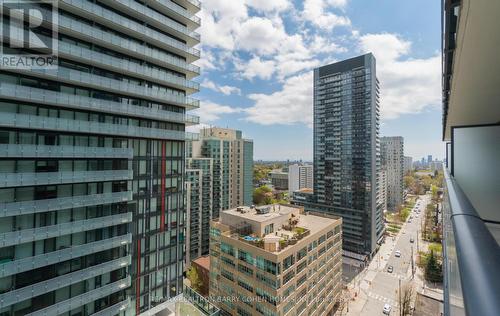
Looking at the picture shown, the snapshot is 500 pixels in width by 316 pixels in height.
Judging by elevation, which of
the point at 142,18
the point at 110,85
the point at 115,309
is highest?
the point at 142,18

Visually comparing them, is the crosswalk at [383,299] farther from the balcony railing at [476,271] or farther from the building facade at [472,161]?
the balcony railing at [476,271]

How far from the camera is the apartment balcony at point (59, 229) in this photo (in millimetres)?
10523

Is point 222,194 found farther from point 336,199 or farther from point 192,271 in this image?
point 336,199

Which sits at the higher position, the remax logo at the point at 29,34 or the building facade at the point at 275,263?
the remax logo at the point at 29,34

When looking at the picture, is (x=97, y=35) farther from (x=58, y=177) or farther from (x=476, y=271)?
(x=476, y=271)

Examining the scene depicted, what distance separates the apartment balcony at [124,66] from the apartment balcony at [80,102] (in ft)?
6.90

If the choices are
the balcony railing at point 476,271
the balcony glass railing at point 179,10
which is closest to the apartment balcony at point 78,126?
the balcony glass railing at point 179,10

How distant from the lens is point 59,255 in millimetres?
11750

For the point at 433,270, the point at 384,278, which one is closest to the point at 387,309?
the point at 384,278

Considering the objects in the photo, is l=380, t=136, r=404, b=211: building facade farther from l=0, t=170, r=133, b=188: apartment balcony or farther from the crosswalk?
l=0, t=170, r=133, b=188: apartment balcony

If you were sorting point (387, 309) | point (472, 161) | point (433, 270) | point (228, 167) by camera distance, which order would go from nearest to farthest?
1. point (472, 161)
2. point (387, 309)
3. point (433, 270)
4. point (228, 167)

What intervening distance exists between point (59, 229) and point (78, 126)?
18.1ft

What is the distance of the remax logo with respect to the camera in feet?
34.3

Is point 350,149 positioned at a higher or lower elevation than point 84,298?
higher
